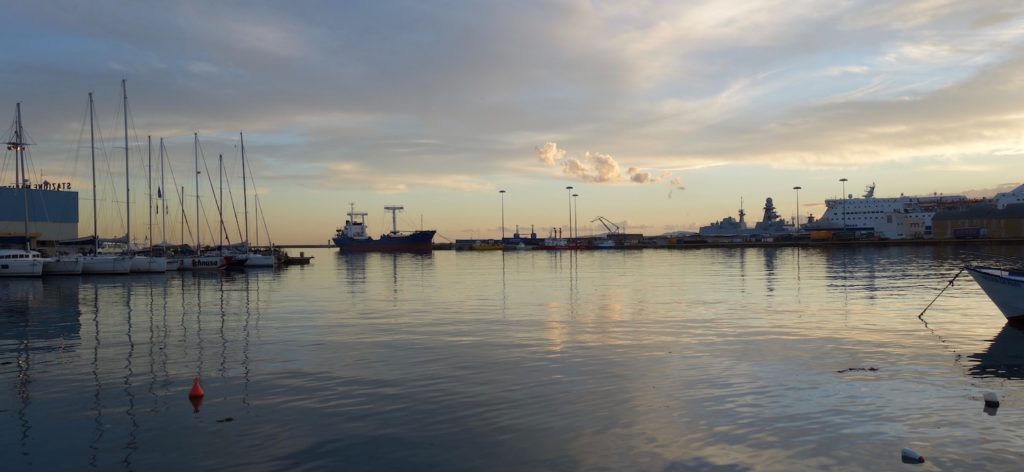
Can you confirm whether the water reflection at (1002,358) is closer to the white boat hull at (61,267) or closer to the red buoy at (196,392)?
the red buoy at (196,392)

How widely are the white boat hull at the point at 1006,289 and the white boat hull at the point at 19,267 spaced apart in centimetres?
8309

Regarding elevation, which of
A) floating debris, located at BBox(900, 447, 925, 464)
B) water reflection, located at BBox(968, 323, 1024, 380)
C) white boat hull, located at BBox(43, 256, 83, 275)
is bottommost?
water reflection, located at BBox(968, 323, 1024, 380)

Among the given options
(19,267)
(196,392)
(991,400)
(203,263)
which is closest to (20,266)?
(19,267)

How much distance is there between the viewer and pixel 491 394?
677 inches

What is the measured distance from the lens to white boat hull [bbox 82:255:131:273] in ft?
260

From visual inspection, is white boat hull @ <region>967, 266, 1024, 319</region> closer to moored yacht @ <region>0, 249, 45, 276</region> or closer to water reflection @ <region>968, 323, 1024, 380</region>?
water reflection @ <region>968, 323, 1024, 380</region>

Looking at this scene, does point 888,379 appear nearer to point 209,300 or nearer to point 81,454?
point 81,454

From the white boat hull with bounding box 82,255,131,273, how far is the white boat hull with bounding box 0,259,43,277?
543 centimetres

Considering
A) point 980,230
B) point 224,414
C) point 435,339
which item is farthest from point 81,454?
point 980,230

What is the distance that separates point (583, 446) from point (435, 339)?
14334mm

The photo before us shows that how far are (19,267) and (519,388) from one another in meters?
76.3

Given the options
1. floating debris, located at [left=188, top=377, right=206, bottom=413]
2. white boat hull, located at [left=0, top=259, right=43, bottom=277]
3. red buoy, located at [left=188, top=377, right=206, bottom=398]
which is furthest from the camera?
white boat hull, located at [left=0, top=259, right=43, bottom=277]

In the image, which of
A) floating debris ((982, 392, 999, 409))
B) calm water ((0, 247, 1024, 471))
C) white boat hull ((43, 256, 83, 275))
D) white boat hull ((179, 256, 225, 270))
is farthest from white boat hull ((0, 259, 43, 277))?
floating debris ((982, 392, 999, 409))

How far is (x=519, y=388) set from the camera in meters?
17.8
